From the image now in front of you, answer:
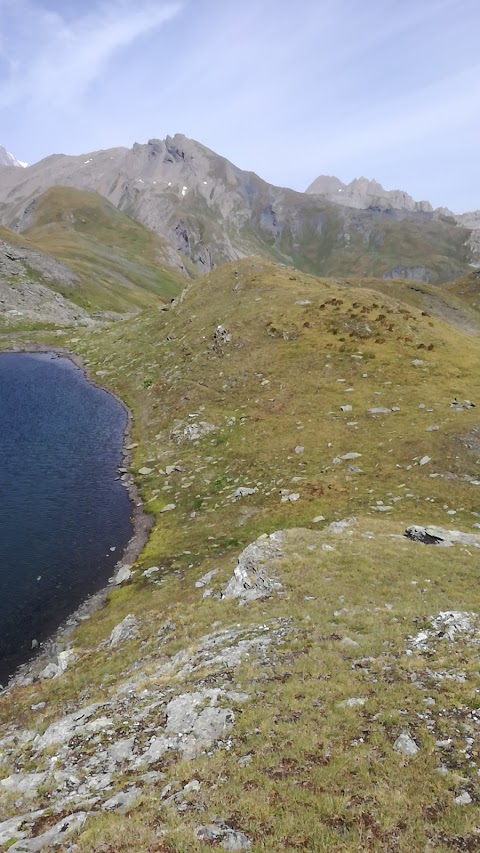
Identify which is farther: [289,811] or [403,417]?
[403,417]

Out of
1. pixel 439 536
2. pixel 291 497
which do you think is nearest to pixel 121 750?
pixel 439 536

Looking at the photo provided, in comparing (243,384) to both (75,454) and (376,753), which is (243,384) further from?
(376,753)

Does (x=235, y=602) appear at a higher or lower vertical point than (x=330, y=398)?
lower

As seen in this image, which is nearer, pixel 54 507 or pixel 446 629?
pixel 446 629

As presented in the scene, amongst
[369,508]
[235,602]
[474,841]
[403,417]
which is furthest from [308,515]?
[474,841]

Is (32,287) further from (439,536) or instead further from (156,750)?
(156,750)

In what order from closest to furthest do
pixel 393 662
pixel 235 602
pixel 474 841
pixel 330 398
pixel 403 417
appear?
pixel 474 841 < pixel 393 662 < pixel 235 602 < pixel 403 417 < pixel 330 398
